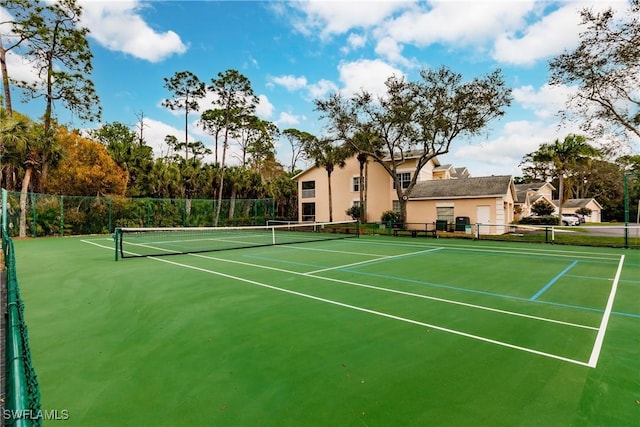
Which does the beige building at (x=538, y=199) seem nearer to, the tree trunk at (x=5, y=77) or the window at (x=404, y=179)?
the window at (x=404, y=179)

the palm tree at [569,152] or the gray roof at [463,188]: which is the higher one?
the palm tree at [569,152]

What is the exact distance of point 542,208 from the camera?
3922 centimetres

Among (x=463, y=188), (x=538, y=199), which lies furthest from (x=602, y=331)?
(x=538, y=199)

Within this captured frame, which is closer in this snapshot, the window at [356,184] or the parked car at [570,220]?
the window at [356,184]

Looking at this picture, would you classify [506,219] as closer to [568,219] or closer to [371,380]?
[568,219]

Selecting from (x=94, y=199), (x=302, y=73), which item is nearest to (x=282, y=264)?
(x=302, y=73)

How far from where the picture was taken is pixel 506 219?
2442 centimetres

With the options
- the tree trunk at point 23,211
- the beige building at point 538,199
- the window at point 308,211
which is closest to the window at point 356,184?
the window at point 308,211

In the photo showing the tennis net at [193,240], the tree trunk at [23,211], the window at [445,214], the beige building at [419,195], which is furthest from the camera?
the window at [445,214]

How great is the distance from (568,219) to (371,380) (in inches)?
1864

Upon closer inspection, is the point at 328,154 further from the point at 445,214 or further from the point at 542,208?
the point at 542,208

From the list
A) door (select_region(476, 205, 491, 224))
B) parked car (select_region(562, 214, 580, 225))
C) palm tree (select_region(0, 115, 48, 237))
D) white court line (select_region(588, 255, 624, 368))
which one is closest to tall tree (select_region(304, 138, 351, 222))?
door (select_region(476, 205, 491, 224))

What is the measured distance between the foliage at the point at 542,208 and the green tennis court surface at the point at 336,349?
3669 cm

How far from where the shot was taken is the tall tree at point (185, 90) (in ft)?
97.9
